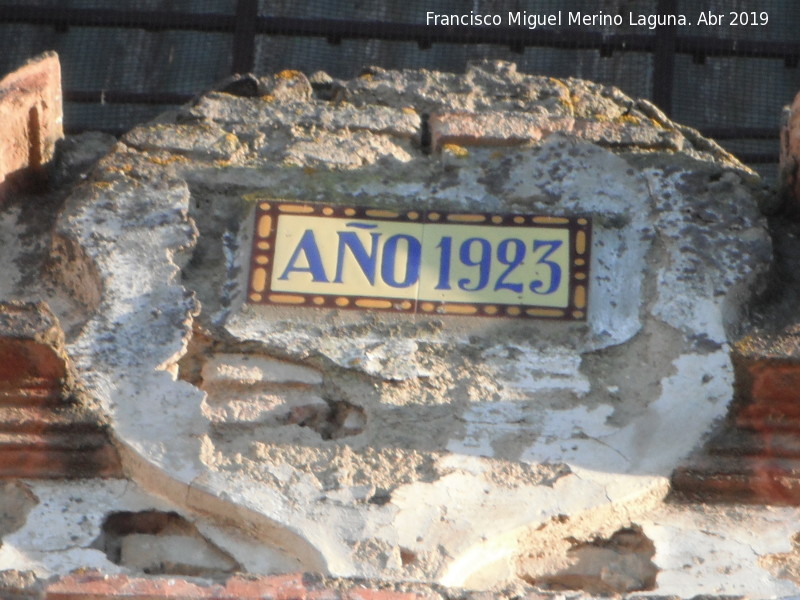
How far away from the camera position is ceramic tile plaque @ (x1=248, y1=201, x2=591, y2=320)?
536 cm

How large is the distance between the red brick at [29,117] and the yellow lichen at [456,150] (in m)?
0.98

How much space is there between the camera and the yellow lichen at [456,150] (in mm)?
5695

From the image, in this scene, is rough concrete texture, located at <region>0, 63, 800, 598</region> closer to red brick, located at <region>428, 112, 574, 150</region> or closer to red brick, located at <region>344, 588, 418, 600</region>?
red brick, located at <region>428, 112, 574, 150</region>

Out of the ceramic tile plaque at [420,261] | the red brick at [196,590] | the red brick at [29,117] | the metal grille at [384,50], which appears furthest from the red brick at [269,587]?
the metal grille at [384,50]

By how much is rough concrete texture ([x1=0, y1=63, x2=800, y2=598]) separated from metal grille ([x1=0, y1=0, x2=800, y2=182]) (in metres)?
1.11

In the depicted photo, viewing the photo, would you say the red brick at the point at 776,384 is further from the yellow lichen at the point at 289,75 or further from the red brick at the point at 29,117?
the red brick at the point at 29,117

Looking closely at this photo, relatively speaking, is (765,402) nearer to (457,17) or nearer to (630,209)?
(630,209)

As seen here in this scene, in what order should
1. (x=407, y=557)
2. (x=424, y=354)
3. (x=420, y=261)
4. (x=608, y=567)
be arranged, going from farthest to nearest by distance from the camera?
1. (x=420, y=261)
2. (x=424, y=354)
3. (x=608, y=567)
4. (x=407, y=557)

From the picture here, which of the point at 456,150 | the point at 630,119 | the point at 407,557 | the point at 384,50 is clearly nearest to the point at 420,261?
the point at 456,150

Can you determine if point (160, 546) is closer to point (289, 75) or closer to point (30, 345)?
point (30, 345)

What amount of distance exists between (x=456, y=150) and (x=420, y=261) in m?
0.39

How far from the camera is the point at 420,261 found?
5.43m

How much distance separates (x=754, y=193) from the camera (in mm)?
5668

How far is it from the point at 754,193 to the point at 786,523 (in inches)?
38.2
